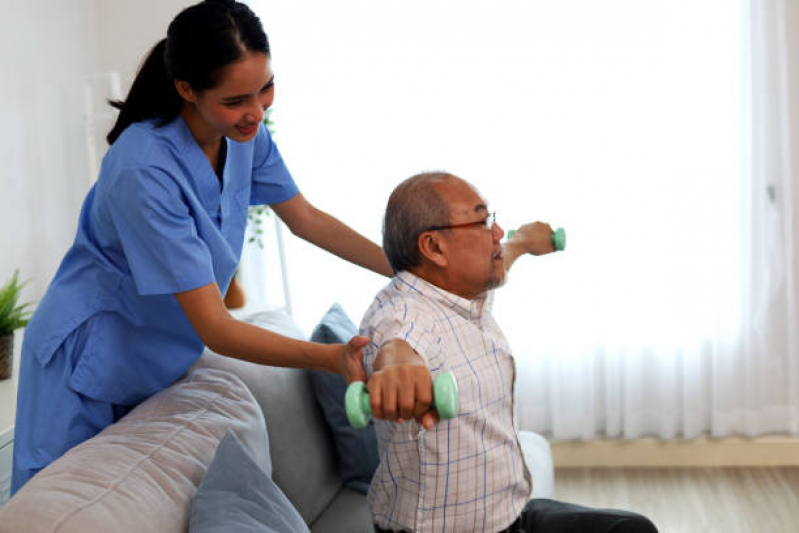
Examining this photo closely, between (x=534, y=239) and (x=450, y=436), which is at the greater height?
(x=534, y=239)

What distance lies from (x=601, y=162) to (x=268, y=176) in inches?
60.9

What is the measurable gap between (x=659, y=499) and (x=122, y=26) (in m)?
2.62

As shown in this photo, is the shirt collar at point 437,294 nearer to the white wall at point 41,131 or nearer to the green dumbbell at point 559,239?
the green dumbbell at point 559,239

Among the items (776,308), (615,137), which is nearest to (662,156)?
(615,137)

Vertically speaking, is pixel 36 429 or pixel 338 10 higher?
pixel 338 10

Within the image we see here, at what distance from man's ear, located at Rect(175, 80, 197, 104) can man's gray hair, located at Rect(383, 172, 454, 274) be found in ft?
1.28

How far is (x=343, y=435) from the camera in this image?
6.84 ft

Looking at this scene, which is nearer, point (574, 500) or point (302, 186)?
point (574, 500)

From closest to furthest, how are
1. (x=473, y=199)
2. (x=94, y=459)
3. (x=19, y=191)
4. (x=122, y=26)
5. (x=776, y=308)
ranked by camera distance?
(x=94, y=459), (x=473, y=199), (x=19, y=191), (x=776, y=308), (x=122, y=26)

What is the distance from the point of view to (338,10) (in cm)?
309

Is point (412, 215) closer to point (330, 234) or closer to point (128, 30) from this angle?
point (330, 234)

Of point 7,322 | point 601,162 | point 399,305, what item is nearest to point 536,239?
point 399,305

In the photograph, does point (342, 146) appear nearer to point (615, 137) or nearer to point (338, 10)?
point (338, 10)

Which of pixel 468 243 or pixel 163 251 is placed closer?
pixel 163 251
